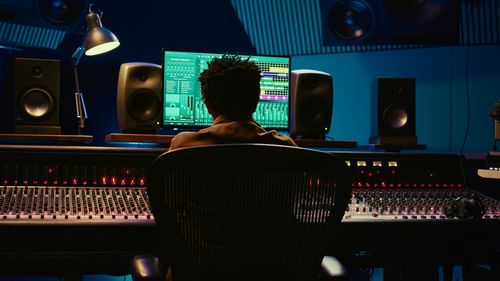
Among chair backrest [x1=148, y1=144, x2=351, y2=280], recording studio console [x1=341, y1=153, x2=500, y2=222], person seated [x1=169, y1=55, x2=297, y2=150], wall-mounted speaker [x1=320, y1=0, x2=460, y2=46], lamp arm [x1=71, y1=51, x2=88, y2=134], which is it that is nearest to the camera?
chair backrest [x1=148, y1=144, x2=351, y2=280]

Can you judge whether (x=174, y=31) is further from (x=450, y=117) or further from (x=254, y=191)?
(x=254, y=191)

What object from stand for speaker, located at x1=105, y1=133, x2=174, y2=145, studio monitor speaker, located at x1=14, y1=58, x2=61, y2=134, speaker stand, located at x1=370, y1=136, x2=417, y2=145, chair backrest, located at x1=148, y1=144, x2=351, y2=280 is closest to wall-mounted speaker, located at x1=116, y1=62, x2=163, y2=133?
stand for speaker, located at x1=105, y1=133, x2=174, y2=145

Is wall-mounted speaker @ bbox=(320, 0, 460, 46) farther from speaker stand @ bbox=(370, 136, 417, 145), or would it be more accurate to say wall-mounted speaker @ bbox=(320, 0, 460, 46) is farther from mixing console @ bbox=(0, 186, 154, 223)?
mixing console @ bbox=(0, 186, 154, 223)

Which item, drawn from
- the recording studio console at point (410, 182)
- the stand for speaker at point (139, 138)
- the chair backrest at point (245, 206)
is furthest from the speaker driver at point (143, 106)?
the chair backrest at point (245, 206)

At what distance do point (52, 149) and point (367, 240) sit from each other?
1627 millimetres

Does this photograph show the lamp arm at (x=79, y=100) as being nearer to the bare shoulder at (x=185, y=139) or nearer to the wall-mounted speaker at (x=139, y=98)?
the wall-mounted speaker at (x=139, y=98)

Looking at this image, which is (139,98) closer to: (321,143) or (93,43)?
(93,43)

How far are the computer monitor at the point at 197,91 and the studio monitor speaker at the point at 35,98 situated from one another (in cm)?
53

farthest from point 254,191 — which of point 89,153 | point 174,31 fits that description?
point 174,31

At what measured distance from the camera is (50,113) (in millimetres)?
2908

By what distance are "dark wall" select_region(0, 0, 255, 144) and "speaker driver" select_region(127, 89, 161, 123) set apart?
16.8 inches

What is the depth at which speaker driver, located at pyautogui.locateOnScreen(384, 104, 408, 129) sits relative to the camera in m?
3.22

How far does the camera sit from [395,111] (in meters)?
3.23

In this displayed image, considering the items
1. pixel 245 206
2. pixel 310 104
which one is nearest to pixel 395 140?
pixel 310 104
